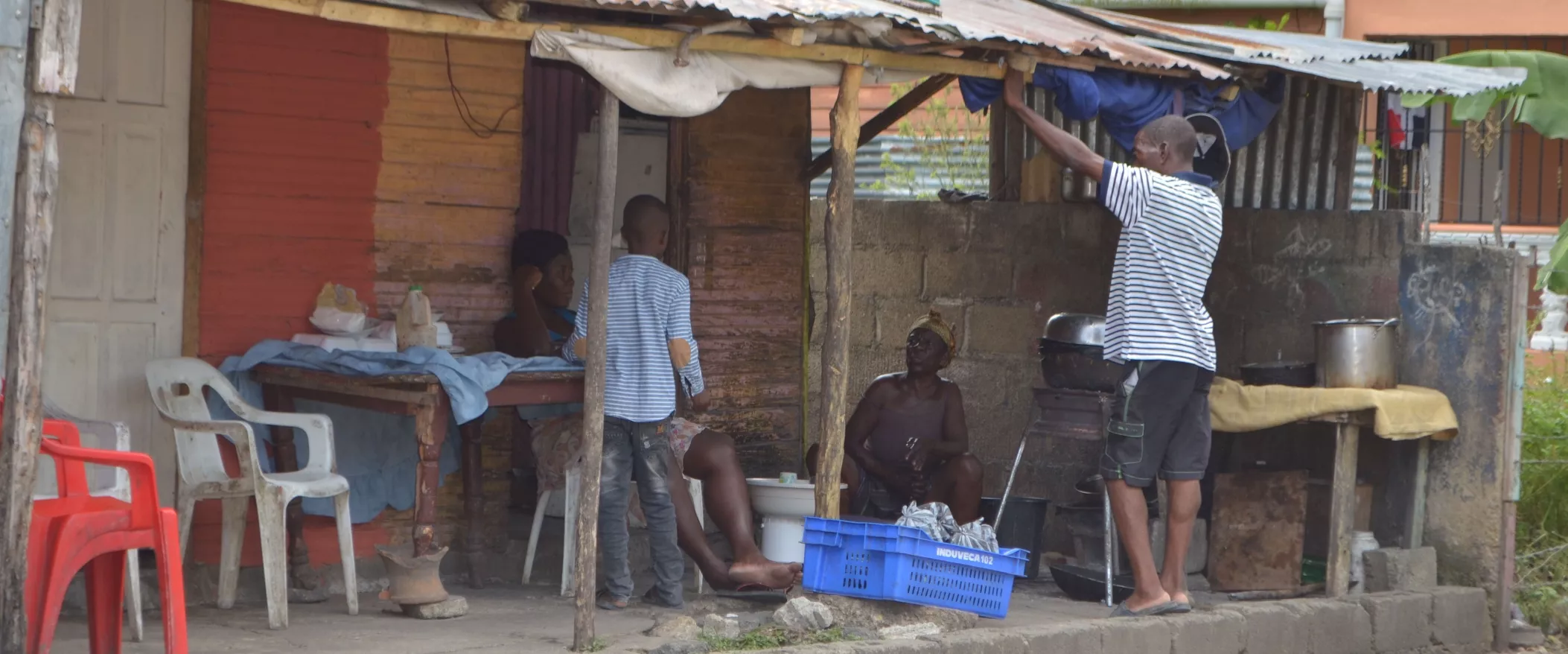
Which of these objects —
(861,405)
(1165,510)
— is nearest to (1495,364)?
(1165,510)

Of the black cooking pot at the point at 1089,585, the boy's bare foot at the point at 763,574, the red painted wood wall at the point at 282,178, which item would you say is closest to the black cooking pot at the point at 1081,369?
the black cooking pot at the point at 1089,585

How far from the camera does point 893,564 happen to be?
6.42 m

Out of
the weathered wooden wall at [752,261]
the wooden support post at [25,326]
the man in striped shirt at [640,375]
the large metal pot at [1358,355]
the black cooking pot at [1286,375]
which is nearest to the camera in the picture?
the wooden support post at [25,326]

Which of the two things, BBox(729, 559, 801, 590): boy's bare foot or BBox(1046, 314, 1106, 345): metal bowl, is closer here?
BBox(729, 559, 801, 590): boy's bare foot

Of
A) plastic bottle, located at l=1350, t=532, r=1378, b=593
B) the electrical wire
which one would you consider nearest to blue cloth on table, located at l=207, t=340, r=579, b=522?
the electrical wire

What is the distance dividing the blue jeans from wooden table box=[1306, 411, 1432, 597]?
9.94 feet

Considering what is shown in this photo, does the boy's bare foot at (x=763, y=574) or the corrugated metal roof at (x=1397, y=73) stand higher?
the corrugated metal roof at (x=1397, y=73)

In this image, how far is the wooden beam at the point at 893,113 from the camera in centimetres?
776

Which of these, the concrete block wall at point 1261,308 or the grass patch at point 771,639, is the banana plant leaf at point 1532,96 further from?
the grass patch at point 771,639

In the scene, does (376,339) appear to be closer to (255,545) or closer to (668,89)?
(255,545)

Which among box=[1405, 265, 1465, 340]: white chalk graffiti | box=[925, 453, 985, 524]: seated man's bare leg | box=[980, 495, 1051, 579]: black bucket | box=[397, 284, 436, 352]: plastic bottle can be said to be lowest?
box=[980, 495, 1051, 579]: black bucket

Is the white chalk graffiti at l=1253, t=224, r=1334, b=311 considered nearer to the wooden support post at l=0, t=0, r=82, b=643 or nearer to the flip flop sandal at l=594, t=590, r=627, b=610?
the flip flop sandal at l=594, t=590, r=627, b=610

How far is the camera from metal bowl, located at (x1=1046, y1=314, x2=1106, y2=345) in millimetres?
7844

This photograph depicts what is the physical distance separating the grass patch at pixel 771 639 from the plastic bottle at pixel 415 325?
1861 millimetres
